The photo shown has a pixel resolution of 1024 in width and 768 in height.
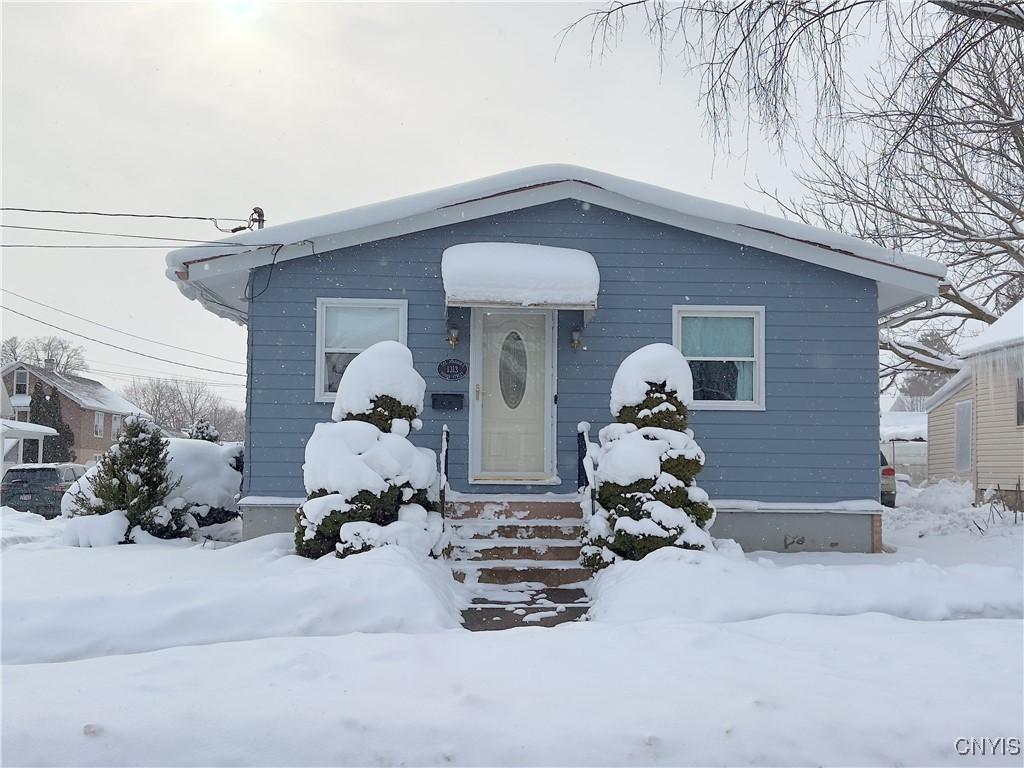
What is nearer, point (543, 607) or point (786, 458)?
point (543, 607)

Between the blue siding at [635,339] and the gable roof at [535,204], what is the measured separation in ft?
0.55

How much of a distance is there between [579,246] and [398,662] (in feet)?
21.8

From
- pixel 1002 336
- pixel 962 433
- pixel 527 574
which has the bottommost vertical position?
pixel 527 574

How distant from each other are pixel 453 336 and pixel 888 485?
43.3 feet

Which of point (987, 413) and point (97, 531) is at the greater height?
point (987, 413)

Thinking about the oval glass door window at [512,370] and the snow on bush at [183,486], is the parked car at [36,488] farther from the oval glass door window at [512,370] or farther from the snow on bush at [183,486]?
the oval glass door window at [512,370]

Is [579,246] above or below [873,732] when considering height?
above

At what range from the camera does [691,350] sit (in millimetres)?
9875

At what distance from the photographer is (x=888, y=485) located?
18344 mm

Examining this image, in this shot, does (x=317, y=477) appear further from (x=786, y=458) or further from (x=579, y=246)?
(x=786, y=458)

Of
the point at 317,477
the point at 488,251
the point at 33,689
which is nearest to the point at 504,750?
the point at 33,689

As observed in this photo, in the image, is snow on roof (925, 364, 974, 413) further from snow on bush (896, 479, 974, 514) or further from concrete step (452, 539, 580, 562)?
concrete step (452, 539, 580, 562)

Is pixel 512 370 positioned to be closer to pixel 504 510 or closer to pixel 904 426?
pixel 504 510

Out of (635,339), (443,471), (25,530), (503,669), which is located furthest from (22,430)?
(503,669)
